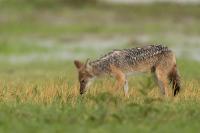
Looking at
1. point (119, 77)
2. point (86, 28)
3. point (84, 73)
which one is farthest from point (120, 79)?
point (86, 28)

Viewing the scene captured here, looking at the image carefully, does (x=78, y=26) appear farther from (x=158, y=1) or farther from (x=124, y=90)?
(x=124, y=90)

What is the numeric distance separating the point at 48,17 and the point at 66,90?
2620cm

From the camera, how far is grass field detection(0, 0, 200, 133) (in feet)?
43.4

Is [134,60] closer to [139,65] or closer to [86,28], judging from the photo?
[139,65]

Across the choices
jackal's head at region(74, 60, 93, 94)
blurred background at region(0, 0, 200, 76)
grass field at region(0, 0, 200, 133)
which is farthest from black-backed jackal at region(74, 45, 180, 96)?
blurred background at region(0, 0, 200, 76)

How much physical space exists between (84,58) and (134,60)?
13.0 m

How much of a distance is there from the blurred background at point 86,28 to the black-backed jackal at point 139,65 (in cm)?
1094

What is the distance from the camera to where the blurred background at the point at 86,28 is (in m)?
32.1

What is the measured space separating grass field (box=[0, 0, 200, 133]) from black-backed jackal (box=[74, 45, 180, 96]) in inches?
12.0

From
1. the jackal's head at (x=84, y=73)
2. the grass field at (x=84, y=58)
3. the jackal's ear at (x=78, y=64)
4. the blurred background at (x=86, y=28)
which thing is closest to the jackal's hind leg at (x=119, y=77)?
the grass field at (x=84, y=58)

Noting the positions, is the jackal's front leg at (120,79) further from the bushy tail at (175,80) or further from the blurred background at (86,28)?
the blurred background at (86,28)

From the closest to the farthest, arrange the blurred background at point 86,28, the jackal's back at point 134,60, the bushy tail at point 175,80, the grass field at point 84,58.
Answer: the grass field at point 84,58, the bushy tail at point 175,80, the jackal's back at point 134,60, the blurred background at point 86,28

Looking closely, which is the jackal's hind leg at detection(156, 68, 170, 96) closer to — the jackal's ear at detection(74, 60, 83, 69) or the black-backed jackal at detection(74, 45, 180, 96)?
the black-backed jackal at detection(74, 45, 180, 96)

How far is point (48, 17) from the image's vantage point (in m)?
42.3
